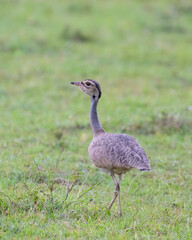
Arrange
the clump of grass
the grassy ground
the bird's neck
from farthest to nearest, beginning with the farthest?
the clump of grass → the bird's neck → the grassy ground

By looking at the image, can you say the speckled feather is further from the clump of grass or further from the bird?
the clump of grass

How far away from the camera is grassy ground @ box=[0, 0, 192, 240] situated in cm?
526

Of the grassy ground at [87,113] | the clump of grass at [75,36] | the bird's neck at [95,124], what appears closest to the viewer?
the grassy ground at [87,113]

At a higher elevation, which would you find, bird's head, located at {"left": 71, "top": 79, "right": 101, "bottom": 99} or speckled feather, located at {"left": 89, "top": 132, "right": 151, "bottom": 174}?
bird's head, located at {"left": 71, "top": 79, "right": 101, "bottom": 99}

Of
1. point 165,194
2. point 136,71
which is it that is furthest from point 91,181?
point 136,71

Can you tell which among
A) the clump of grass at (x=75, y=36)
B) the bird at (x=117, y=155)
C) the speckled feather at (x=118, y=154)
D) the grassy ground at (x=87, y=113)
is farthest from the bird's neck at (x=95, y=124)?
the clump of grass at (x=75, y=36)

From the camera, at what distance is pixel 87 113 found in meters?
10.5

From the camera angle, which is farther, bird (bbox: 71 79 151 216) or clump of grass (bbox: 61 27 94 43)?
clump of grass (bbox: 61 27 94 43)

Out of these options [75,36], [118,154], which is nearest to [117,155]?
[118,154]

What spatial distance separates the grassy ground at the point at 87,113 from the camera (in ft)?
17.3

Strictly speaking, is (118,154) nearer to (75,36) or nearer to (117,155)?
(117,155)

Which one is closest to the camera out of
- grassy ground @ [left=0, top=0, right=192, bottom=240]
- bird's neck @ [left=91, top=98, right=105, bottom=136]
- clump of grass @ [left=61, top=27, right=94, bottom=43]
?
grassy ground @ [left=0, top=0, right=192, bottom=240]

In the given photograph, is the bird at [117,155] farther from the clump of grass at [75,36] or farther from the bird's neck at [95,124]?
the clump of grass at [75,36]

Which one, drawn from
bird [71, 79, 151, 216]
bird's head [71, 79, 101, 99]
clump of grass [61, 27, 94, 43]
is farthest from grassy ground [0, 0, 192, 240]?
bird's head [71, 79, 101, 99]
